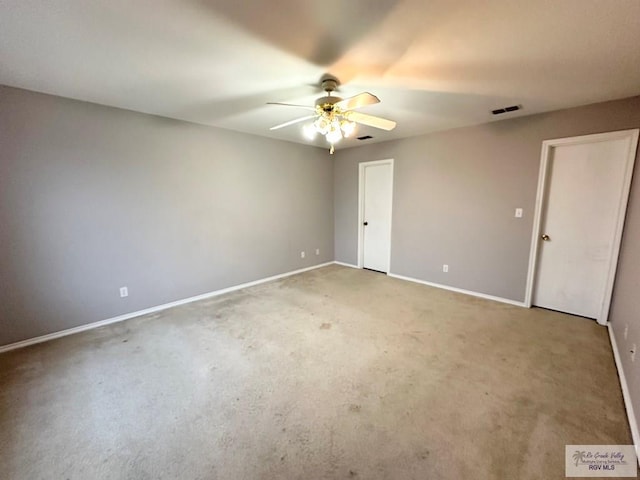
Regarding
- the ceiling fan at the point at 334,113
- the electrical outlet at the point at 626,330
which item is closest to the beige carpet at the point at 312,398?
the electrical outlet at the point at 626,330

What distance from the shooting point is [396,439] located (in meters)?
1.60

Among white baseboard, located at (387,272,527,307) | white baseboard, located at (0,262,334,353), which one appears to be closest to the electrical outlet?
white baseboard, located at (387,272,527,307)

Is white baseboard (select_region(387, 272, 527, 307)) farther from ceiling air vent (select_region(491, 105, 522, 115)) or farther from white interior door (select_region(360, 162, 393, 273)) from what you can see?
ceiling air vent (select_region(491, 105, 522, 115))

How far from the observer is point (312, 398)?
1.93 m

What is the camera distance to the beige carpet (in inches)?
57.8

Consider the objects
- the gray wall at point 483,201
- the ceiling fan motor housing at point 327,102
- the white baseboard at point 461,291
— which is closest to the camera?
the ceiling fan motor housing at point 327,102

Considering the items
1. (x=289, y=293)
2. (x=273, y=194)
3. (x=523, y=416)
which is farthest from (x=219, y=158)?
(x=523, y=416)

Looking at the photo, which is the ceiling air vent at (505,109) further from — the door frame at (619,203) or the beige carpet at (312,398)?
the beige carpet at (312,398)

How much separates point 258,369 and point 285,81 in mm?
2431

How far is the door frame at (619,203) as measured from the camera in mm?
2695

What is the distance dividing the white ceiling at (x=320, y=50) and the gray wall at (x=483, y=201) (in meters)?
0.41

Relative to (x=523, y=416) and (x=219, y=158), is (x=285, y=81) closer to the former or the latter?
(x=219, y=158)

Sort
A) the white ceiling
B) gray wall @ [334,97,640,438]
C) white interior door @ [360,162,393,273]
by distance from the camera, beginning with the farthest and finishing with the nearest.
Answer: white interior door @ [360,162,393,273] → gray wall @ [334,97,640,438] → the white ceiling

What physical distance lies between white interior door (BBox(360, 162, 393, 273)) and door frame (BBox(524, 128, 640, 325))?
2.04 metres
